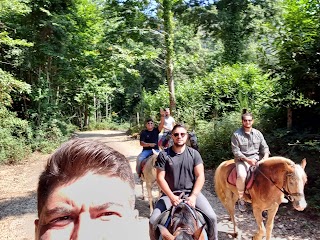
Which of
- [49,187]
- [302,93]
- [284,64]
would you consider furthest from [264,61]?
[49,187]

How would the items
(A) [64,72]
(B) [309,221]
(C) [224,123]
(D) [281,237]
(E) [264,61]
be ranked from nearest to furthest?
(D) [281,237] → (B) [309,221] → (E) [264,61] → (C) [224,123] → (A) [64,72]

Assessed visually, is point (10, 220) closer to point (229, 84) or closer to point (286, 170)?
point (286, 170)

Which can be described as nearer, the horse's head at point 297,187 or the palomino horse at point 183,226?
the palomino horse at point 183,226

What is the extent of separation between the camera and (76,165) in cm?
93

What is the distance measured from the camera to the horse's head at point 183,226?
3.14 metres

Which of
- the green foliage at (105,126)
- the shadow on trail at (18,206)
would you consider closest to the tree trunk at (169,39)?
the shadow on trail at (18,206)

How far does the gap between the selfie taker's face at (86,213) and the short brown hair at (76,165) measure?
0.02 metres

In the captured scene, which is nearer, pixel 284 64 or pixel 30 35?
pixel 284 64

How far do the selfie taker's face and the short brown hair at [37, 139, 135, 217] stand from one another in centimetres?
2

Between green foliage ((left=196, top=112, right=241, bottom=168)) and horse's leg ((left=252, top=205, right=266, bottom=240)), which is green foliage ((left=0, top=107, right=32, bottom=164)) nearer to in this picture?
green foliage ((left=196, top=112, right=241, bottom=168))

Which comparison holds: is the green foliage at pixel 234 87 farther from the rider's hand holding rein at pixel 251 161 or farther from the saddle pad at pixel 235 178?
the rider's hand holding rein at pixel 251 161

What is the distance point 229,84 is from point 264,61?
5230 millimetres

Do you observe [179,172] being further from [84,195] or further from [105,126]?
[105,126]

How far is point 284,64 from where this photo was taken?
26.3 ft
